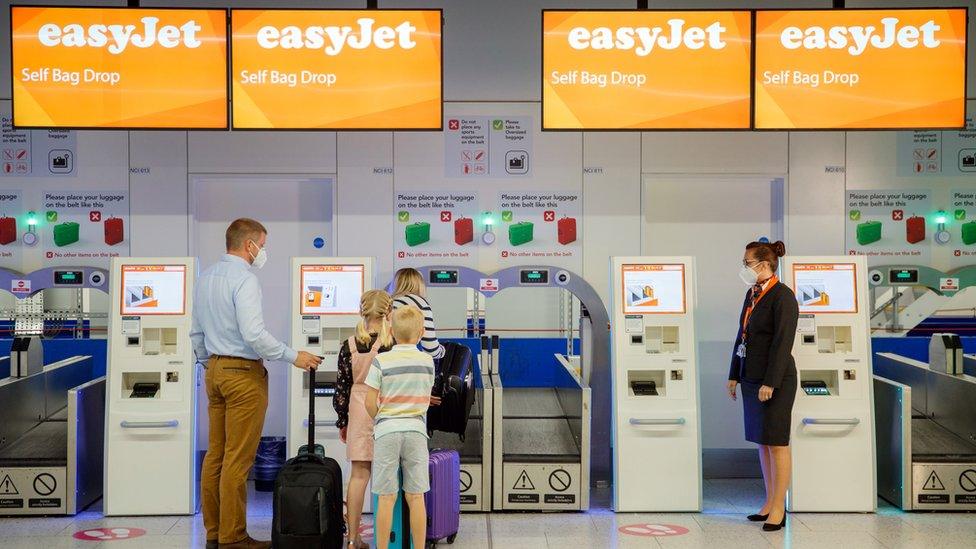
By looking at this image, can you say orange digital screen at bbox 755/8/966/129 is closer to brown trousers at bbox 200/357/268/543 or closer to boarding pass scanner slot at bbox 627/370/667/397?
boarding pass scanner slot at bbox 627/370/667/397

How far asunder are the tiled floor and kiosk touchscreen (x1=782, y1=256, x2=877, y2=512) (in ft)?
0.44

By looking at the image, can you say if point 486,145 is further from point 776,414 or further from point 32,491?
point 32,491

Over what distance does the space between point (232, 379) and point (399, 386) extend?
0.98m

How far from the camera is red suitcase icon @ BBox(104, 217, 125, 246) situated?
664 cm

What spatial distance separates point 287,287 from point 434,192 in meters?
1.31

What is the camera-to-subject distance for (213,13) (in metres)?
5.19

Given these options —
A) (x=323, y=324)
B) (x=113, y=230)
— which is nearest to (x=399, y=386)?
(x=323, y=324)

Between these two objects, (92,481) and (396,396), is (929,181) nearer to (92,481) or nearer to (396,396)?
(396,396)

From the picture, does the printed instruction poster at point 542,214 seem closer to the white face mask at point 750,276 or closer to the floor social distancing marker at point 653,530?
the white face mask at point 750,276

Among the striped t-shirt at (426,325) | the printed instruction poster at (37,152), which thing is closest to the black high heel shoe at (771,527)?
the striped t-shirt at (426,325)

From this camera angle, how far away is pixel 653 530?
5211 millimetres

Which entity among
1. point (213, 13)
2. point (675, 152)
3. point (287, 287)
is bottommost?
point (287, 287)

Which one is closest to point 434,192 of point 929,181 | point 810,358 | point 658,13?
point 658,13

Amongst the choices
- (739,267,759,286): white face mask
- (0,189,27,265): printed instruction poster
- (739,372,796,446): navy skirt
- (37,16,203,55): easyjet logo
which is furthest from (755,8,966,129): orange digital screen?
(0,189,27,265): printed instruction poster
